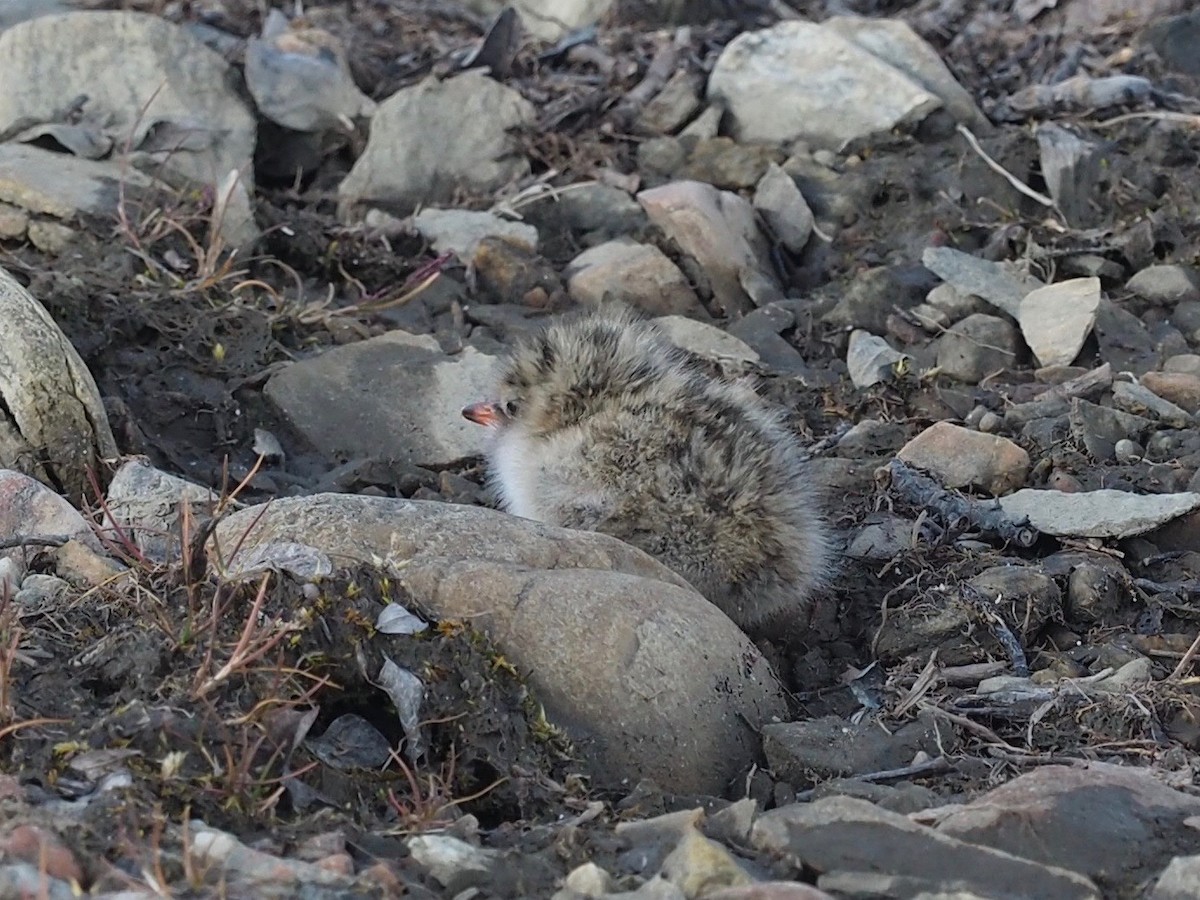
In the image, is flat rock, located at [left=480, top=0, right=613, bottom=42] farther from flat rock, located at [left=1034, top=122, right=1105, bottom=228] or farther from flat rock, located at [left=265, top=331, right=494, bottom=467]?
flat rock, located at [left=265, top=331, right=494, bottom=467]

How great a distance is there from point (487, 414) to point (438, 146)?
3.01m

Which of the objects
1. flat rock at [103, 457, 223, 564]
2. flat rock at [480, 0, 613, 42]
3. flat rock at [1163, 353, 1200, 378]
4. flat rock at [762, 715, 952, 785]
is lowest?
flat rock at [1163, 353, 1200, 378]

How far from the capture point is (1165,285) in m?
6.33

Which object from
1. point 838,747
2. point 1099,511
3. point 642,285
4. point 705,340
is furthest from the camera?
point 642,285

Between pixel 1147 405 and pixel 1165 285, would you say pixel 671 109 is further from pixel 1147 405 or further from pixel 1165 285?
pixel 1147 405

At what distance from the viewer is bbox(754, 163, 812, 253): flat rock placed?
7074mm

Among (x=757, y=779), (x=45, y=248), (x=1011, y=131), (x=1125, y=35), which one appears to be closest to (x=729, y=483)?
(x=757, y=779)

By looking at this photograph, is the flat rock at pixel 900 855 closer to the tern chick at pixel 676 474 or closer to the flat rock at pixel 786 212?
the tern chick at pixel 676 474

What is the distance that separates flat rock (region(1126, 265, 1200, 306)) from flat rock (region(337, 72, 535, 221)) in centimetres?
293

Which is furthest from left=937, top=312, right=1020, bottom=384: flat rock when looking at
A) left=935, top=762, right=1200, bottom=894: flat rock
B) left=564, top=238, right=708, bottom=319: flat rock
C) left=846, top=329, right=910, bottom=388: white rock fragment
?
left=935, top=762, right=1200, bottom=894: flat rock

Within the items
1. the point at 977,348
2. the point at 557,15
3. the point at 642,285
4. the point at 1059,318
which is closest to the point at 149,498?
the point at 642,285

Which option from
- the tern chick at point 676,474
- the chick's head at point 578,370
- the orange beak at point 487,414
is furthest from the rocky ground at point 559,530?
the chick's head at point 578,370

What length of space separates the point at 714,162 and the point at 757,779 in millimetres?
4655

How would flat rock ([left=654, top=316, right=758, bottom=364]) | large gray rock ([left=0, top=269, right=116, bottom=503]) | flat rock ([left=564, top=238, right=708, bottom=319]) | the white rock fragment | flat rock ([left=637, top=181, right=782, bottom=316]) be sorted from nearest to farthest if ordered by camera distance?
large gray rock ([left=0, top=269, right=116, bottom=503])
the white rock fragment
flat rock ([left=654, top=316, right=758, bottom=364])
flat rock ([left=564, top=238, right=708, bottom=319])
flat rock ([left=637, top=181, right=782, bottom=316])
